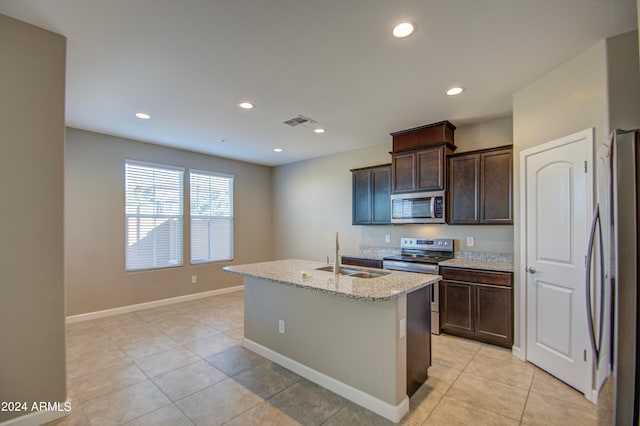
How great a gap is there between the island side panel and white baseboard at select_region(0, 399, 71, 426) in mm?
1634

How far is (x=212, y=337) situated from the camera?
372 cm

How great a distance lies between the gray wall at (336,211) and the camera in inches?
157

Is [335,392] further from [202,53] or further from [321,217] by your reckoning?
[321,217]

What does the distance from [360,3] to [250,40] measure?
85cm

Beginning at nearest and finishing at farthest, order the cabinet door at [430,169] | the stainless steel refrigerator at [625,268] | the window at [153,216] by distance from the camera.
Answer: the stainless steel refrigerator at [625,268] < the cabinet door at [430,169] < the window at [153,216]

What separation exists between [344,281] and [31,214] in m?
2.31

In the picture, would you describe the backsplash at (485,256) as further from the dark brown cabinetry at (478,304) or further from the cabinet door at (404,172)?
the cabinet door at (404,172)

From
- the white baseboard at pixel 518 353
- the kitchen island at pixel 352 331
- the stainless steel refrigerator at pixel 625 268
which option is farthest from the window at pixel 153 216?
the stainless steel refrigerator at pixel 625 268

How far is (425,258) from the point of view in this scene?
428 cm

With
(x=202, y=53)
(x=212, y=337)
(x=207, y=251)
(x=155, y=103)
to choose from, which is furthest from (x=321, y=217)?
(x=202, y=53)

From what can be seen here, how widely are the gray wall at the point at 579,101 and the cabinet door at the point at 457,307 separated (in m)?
0.48

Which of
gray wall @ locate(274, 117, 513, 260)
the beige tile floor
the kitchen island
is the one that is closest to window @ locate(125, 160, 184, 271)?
the beige tile floor

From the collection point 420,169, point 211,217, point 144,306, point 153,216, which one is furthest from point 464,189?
point 144,306

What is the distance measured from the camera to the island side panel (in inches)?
86.4
